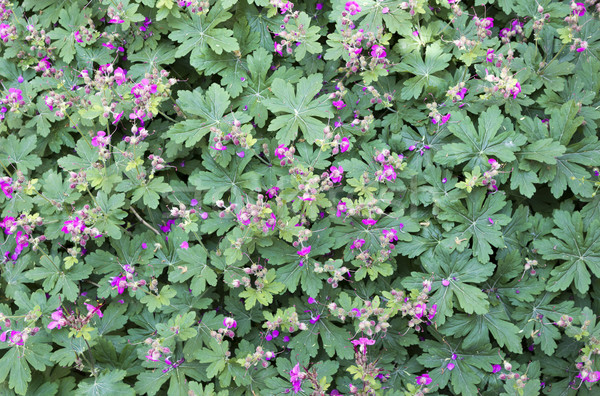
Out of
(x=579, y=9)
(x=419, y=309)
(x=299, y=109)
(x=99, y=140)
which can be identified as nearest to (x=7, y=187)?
(x=99, y=140)

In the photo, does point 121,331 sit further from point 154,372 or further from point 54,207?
point 54,207

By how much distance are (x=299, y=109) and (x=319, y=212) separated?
0.79 m

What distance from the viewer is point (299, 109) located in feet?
11.4

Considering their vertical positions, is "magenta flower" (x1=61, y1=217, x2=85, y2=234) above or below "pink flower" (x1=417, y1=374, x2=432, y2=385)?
above

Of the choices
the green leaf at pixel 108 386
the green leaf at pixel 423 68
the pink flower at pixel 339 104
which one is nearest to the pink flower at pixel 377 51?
the green leaf at pixel 423 68

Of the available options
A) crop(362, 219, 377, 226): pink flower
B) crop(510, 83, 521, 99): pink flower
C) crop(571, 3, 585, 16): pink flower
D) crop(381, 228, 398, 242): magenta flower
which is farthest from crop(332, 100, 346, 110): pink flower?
crop(571, 3, 585, 16): pink flower

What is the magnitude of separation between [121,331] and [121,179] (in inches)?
47.4

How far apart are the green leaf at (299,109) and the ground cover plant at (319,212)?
22 millimetres

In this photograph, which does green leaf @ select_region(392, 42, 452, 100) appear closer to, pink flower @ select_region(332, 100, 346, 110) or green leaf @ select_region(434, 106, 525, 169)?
green leaf @ select_region(434, 106, 525, 169)

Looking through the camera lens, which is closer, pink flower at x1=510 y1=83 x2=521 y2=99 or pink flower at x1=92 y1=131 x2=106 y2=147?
pink flower at x1=92 y1=131 x2=106 y2=147

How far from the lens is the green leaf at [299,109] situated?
3404 mm

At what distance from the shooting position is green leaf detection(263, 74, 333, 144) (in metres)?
3.40

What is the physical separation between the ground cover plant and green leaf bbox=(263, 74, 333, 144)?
22 millimetres

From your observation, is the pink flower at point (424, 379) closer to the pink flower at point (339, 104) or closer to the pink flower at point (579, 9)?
the pink flower at point (339, 104)
